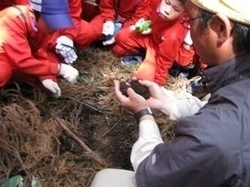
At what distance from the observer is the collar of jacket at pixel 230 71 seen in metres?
1.82

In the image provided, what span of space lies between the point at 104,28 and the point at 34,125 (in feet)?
3.29

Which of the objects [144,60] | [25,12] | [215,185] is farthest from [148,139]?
[144,60]

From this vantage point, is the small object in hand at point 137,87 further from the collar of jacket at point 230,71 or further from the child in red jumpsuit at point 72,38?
the collar of jacket at point 230,71

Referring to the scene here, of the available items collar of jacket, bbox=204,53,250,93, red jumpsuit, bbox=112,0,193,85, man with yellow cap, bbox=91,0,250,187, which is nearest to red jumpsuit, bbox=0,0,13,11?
red jumpsuit, bbox=112,0,193,85

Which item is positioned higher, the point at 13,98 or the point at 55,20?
the point at 55,20

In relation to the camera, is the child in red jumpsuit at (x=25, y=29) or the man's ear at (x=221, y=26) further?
the child in red jumpsuit at (x=25, y=29)

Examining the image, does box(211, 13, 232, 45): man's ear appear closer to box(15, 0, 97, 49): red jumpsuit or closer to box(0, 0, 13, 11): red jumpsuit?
box(15, 0, 97, 49): red jumpsuit

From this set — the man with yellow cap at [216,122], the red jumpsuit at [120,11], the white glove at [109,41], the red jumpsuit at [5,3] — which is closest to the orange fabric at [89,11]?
the red jumpsuit at [120,11]

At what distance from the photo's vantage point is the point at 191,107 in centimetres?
267

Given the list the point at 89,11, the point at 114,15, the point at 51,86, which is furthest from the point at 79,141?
the point at 89,11

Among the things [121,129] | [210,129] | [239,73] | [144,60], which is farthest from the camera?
[144,60]

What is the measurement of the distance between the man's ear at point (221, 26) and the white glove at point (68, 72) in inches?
59.4

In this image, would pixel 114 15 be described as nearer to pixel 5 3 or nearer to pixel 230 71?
pixel 5 3

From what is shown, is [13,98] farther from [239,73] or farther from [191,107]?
[239,73]
